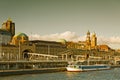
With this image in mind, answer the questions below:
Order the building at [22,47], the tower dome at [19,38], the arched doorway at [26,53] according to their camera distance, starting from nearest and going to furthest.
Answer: the building at [22,47]
the arched doorway at [26,53]
the tower dome at [19,38]

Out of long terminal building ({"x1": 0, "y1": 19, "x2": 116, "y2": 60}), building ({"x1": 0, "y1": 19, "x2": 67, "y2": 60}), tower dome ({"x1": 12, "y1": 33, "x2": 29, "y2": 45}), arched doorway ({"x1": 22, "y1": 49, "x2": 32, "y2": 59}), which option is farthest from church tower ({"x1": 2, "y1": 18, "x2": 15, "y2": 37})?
arched doorway ({"x1": 22, "y1": 49, "x2": 32, "y2": 59})

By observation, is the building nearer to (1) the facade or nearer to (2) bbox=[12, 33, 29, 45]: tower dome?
(2) bbox=[12, 33, 29, 45]: tower dome

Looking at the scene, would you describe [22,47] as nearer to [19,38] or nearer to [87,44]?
[19,38]

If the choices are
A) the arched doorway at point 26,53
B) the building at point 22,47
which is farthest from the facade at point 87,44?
the arched doorway at point 26,53

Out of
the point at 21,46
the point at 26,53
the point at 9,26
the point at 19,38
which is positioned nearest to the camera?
the point at 21,46

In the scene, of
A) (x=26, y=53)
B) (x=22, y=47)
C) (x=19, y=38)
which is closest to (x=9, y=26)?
(x=19, y=38)

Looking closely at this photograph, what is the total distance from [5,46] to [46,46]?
1037 inches

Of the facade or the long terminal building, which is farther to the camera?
the facade

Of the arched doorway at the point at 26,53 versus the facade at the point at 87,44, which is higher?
the facade at the point at 87,44

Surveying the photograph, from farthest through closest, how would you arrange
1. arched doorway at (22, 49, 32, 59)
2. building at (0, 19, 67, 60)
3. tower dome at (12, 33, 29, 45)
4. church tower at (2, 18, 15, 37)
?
church tower at (2, 18, 15, 37) < tower dome at (12, 33, 29, 45) < arched doorway at (22, 49, 32, 59) < building at (0, 19, 67, 60)

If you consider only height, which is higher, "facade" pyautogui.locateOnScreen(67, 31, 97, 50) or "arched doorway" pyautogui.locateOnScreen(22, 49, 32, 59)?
"facade" pyautogui.locateOnScreen(67, 31, 97, 50)

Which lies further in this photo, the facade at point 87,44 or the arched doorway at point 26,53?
the facade at point 87,44

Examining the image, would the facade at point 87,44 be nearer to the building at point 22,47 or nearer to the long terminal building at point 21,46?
the long terminal building at point 21,46

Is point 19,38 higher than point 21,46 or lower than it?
higher
